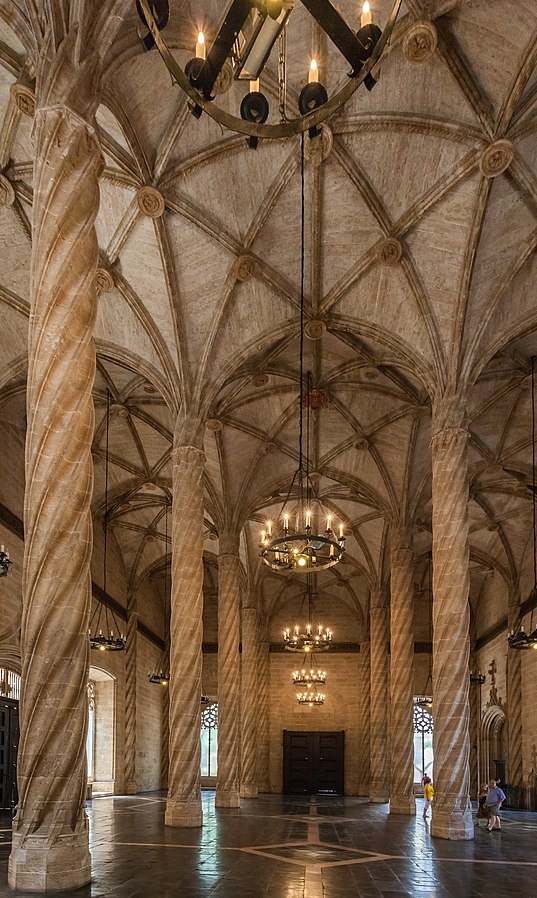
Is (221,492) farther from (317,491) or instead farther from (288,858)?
(288,858)

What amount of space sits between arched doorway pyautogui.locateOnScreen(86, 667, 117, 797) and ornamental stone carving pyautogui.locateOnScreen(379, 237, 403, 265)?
19.3 m

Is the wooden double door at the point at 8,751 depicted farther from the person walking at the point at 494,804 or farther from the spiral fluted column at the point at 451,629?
the person walking at the point at 494,804

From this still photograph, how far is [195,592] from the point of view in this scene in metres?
18.1

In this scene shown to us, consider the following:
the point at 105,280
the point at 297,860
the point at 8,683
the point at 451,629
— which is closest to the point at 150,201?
the point at 105,280

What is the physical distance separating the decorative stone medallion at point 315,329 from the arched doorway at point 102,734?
54.2 ft

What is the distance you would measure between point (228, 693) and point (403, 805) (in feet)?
18.8

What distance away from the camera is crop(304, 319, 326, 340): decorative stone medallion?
1958 centimetres

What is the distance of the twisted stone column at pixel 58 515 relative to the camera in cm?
784

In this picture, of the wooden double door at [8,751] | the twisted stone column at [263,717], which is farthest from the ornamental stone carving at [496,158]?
the twisted stone column at [263,717]

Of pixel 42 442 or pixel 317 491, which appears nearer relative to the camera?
pixel 42 442

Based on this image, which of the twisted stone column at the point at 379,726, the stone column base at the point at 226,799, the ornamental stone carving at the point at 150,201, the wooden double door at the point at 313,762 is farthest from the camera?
the wooden double door at the point at 313,762

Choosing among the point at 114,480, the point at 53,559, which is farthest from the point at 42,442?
the point at 114,480

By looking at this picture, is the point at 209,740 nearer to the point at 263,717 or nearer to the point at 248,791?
the point at 263,717

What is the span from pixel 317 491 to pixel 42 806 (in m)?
21.0
